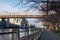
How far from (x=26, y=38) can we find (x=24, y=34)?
0.57ft

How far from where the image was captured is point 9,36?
542 centimetres

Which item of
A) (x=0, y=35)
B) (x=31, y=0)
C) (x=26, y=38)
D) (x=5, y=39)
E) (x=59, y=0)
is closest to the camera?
(x=0, y=35)

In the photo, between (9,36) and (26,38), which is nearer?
(9,36)

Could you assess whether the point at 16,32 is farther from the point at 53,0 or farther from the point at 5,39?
the point at 53,0

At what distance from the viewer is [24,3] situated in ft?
37.4

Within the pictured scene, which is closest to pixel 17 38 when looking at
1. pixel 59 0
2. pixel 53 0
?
pixel 59 0

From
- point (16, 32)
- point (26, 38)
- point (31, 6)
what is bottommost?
point (26, 38)

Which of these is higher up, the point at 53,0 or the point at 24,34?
the point at 53,0

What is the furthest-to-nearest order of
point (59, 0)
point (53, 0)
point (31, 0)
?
point (53, 0)
point (31, 0)
point (59, 0)

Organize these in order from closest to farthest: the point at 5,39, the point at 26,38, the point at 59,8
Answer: the point at 5,39
the point at 26,38
the point at 59,8

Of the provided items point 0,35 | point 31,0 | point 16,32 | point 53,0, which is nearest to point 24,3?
point 31,0

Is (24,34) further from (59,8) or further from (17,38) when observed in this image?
(59,8)

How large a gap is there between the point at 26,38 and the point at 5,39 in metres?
2.60

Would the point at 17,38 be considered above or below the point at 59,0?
below
